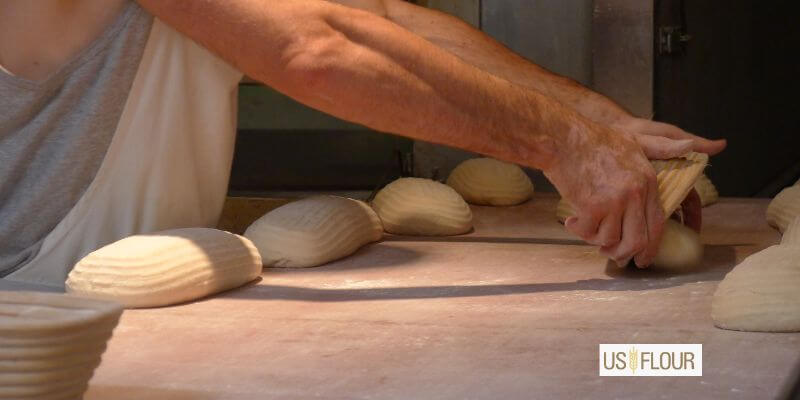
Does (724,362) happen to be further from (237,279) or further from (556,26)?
(556,26)

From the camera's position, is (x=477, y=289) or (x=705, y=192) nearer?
(x=477, y=289)

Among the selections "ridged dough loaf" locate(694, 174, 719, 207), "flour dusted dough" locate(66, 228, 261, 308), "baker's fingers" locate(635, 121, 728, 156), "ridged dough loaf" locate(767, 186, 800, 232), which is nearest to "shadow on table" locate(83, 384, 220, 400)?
"flour dusted dough" locate(66, 228, 261, 308)

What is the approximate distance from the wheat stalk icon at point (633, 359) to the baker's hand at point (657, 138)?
0.79 m

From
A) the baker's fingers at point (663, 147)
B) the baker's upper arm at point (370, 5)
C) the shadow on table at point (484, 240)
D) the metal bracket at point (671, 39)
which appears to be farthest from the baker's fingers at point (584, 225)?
the metal bracket at point (671, 39)

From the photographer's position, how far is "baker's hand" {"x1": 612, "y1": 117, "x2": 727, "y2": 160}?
260 centimetres

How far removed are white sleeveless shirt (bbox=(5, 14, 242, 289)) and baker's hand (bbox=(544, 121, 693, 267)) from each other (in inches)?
30.5

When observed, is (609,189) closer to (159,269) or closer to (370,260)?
(370,260)

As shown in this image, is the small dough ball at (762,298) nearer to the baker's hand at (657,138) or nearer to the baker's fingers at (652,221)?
the baker's fingers at (652,221)

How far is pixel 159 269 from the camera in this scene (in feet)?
7.49

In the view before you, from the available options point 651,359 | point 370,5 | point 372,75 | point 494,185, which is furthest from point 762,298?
point 494,185

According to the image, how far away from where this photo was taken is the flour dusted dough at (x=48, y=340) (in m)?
1.43

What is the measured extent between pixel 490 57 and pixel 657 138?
62 centimetres

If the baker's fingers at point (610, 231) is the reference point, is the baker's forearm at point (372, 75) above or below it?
above

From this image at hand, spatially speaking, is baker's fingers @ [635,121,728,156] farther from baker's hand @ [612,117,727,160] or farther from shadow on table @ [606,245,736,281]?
shadow on table @ [606,245,736,281]
